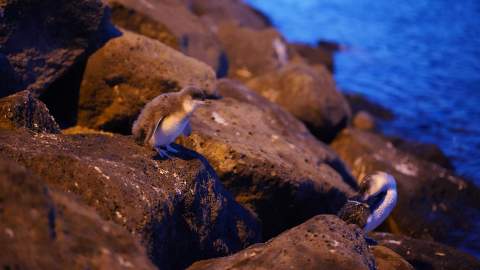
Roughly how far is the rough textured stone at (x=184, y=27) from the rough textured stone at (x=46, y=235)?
224 inches

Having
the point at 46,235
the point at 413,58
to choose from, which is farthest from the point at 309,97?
the point at 413,58

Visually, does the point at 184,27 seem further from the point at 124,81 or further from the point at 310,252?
the point at 310,252

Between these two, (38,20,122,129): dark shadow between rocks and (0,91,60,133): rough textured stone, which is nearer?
(0,91,60,133): rough textured stone

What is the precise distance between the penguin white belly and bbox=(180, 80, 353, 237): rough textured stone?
0.56 meters

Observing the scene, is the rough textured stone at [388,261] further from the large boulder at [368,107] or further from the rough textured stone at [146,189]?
the large boulder at [368,107]

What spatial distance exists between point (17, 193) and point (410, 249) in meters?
4.47

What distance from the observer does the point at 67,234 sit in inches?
115

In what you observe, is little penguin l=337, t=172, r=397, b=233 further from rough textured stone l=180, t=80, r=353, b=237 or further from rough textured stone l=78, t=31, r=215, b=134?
rough textured stone l=78, t=31, r=215, b=134

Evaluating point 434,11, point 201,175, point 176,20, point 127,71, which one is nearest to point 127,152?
point 201,175

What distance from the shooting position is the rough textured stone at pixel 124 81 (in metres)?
6.47

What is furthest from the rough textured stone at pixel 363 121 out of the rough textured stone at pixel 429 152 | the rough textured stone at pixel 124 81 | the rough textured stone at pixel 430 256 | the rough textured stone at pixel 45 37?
the rough textured stone at pixel 45 37

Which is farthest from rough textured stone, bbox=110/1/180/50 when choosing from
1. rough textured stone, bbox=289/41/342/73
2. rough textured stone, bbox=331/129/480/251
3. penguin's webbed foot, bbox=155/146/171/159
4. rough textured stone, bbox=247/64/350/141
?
rough textured stone, bbox=289/41/342/73

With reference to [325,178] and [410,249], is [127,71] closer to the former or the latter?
[325,178]

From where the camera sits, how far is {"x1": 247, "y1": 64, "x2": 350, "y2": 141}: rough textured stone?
388 inches
